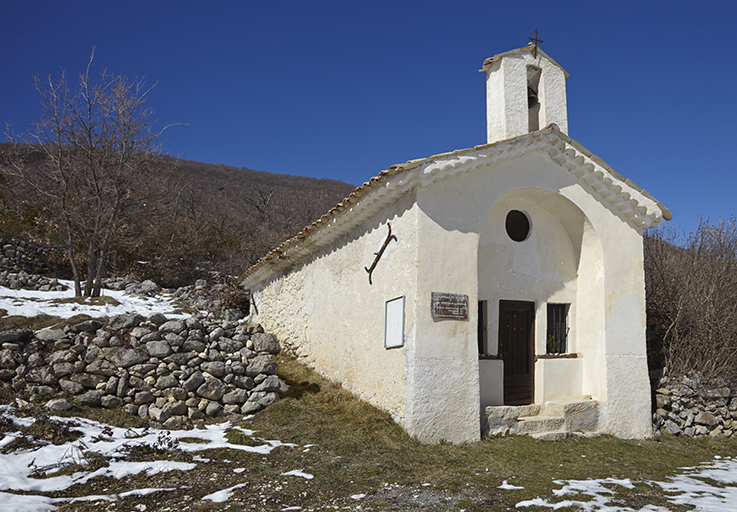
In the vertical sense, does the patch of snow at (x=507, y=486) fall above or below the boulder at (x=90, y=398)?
below

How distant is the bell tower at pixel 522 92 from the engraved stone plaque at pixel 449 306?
341cm

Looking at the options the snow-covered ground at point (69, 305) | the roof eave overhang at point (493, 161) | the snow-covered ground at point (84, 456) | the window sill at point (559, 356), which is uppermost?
the roof eave overhang at point (493, 161)

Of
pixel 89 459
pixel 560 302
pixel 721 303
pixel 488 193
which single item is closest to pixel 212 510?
pixel 89 459

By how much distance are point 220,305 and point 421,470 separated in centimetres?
1234

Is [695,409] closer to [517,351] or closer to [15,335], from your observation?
[517,351]

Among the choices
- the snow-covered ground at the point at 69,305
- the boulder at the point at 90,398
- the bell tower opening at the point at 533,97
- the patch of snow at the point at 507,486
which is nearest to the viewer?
the patch of snow at the point at 507,486

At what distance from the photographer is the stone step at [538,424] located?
24.6 feet

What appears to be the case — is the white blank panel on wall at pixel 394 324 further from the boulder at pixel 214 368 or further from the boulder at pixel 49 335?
the boulder at pixel 49 335

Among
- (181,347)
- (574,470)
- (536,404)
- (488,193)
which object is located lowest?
(574,470)

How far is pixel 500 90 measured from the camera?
8.89m

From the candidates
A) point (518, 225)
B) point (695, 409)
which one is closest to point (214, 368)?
point (518, 225)

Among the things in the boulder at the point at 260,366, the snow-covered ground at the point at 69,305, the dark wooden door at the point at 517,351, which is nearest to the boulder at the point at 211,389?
the boulder at the point at 260,366

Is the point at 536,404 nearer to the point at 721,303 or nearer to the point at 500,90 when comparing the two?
the point at 721,303

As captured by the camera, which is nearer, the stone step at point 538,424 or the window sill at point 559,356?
the stone step at point 538,424
